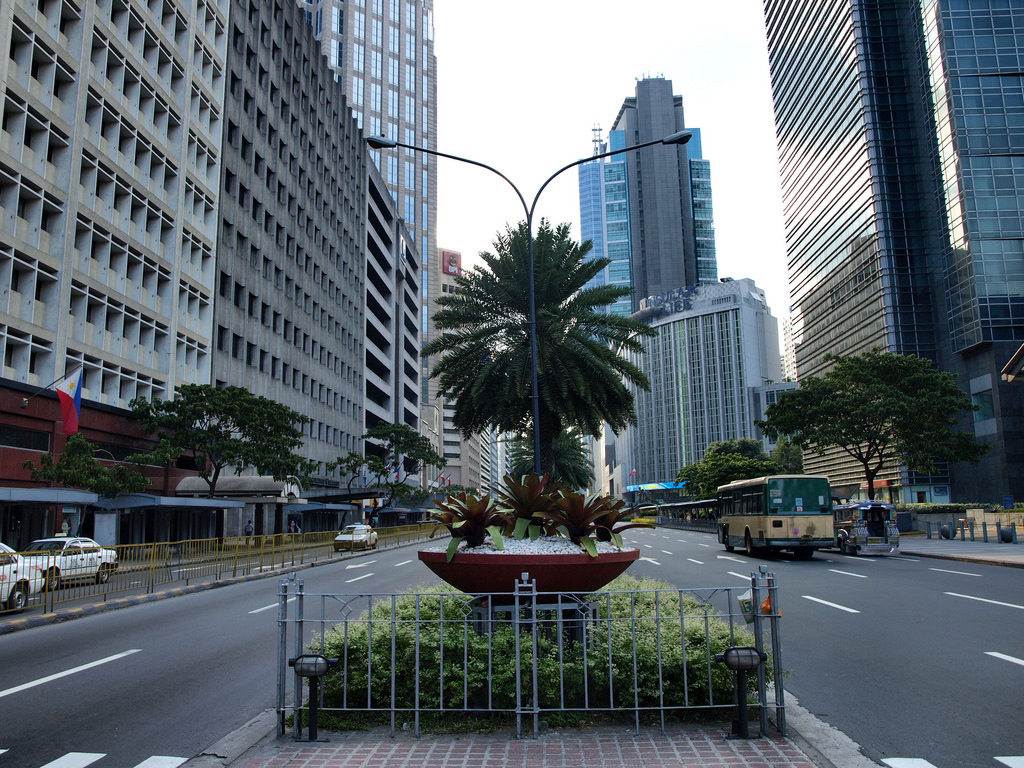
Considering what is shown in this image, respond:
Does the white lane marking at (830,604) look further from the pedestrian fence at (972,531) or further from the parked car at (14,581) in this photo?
the pedestrian fence at (972,531)

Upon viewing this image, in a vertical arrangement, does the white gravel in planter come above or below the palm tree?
below

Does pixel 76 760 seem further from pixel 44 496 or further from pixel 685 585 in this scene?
pixel 44 496

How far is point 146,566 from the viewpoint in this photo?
19.8 meters

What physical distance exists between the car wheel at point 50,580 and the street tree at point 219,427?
14.6 metres

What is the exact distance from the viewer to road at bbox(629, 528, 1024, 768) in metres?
6.20

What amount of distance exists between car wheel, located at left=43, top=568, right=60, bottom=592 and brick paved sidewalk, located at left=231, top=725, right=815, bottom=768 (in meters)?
12.7

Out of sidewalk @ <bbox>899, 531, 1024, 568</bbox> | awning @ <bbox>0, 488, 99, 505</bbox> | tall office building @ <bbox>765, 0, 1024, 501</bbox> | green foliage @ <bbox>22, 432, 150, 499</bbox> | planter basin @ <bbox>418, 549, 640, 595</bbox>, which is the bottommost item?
sidewalk @ <bbox>899, 531, 1024, 568</bbox>

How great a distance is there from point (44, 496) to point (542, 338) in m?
16.3

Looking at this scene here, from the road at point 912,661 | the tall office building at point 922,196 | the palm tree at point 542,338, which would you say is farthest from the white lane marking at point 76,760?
the tall office building at point 922,196

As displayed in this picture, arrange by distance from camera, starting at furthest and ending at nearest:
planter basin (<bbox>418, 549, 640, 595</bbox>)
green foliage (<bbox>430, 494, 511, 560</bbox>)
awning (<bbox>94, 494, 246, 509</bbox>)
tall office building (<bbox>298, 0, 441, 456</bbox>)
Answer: tall office building (<bbox>298, 0, 441, 456</bbox>) → awning (<bbox>94, 494, 246, 509</bbox>) → green foliage (<bbox>430, 494, 511, 560</bbox>) → planter basin (<bbox>418, 549, 640, 595</bbox>)

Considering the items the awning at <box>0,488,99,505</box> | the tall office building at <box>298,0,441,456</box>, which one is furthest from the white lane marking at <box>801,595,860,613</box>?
the tall office building at <box>298,0,441,456</box>

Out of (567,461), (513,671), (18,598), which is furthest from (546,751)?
(567,461)

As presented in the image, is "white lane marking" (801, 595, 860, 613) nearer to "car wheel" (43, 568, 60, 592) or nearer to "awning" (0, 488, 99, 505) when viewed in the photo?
"car wheel" (43, 568, 60, 592)

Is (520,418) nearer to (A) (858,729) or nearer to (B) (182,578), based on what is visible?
(B) (182,578)
